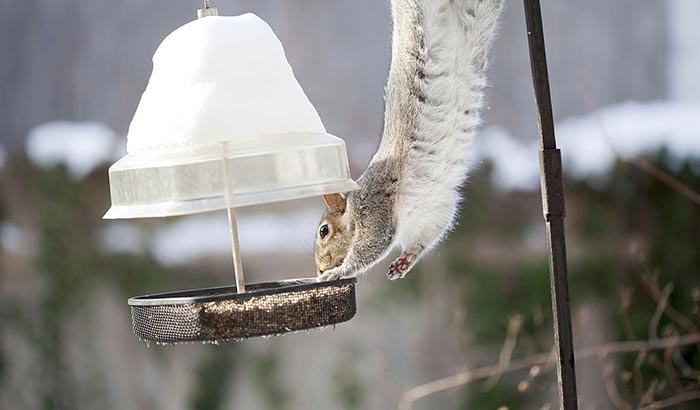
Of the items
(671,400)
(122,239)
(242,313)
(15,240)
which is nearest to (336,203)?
(242,313)

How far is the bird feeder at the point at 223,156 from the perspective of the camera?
113cm

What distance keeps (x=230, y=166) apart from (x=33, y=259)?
226 cm

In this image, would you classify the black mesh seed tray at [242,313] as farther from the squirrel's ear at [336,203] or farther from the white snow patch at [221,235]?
the white snow patch at [221,235]

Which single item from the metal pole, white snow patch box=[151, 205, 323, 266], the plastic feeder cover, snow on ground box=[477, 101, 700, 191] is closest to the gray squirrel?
the plastic feeder cover

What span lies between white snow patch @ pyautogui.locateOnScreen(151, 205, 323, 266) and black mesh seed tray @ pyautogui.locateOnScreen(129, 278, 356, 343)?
1860 mm

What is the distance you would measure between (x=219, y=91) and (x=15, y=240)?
2.32 meters

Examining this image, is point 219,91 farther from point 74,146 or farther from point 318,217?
point 74,146

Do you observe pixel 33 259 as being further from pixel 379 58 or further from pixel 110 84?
pixel 379 58

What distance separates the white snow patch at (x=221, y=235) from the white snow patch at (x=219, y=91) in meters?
1.86

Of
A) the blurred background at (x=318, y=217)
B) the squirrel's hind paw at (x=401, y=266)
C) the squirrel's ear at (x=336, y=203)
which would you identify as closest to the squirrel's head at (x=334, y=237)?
the squirrel's ear at (x=336, y=203)

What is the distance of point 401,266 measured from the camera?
1.76 metres

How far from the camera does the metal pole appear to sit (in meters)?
1.10

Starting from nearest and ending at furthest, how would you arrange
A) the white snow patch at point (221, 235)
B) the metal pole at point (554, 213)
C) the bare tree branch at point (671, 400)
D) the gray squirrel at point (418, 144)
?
the metal pole at point (554, 213) → the gray squirrel at point (418, 144) → the bare tree branch at point (671, 400) → the white snow patch at point (221, 235)

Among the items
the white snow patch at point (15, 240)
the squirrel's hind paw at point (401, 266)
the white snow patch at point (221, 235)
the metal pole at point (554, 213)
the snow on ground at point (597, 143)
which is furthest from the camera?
the white snow patch at point (15, 240)
